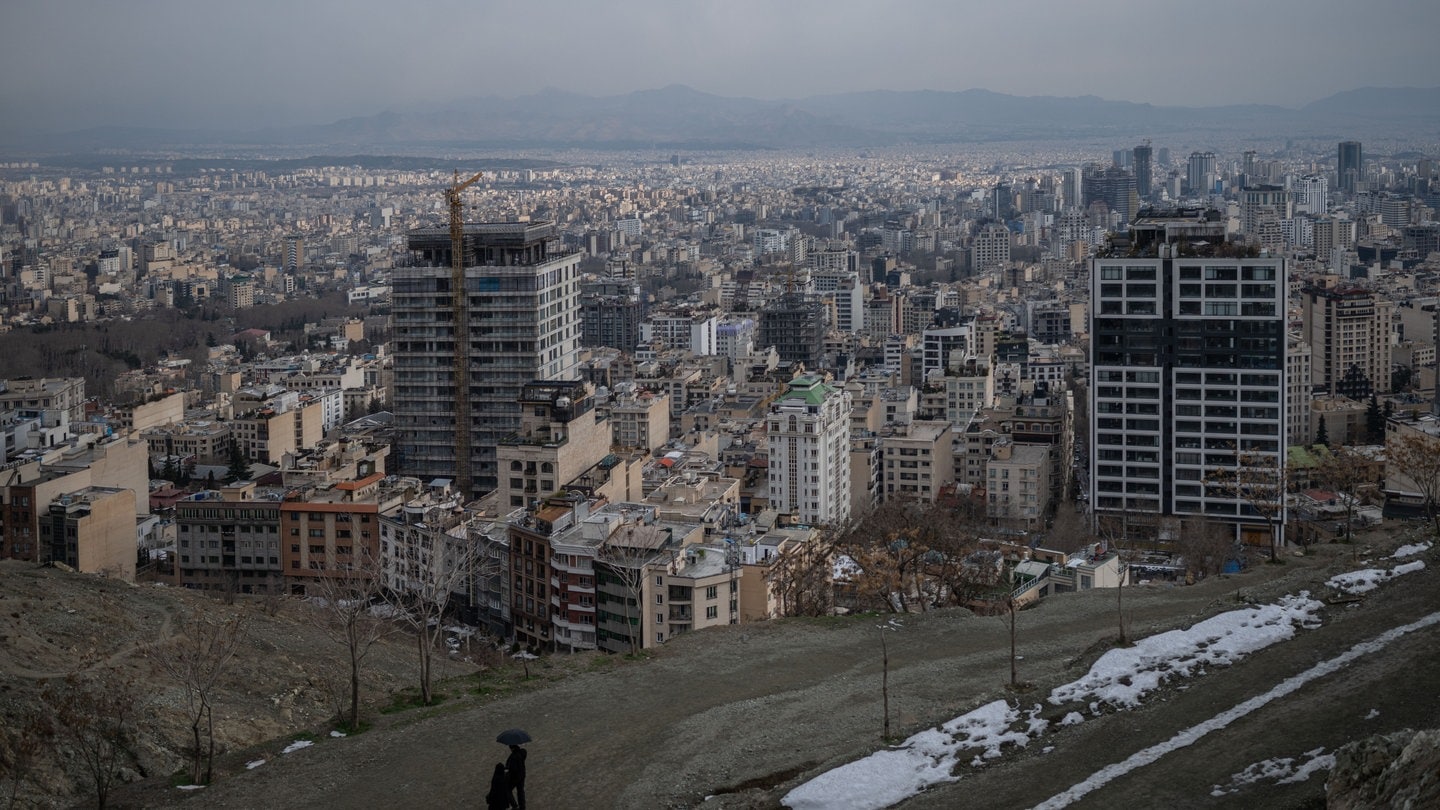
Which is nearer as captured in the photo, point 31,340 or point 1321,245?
point 31,340

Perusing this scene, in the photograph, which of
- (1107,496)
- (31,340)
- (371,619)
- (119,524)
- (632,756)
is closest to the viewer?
(632,756)

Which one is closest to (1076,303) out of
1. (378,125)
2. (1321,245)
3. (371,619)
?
(1321,245)

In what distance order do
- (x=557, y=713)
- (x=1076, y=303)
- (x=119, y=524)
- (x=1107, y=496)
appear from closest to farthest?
(x=557, y=713), (x=119, y=524), (x=1107, y=496), (x=1076, y=303)

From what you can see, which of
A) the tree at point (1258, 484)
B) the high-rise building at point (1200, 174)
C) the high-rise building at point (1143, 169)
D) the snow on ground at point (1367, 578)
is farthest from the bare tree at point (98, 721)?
the high-rise building at point (1200, 174)

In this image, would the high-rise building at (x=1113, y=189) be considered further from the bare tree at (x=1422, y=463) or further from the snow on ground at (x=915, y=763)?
the snow on ground at (x=915, y=763)

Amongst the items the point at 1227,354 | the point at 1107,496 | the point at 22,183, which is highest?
the point at 22,183

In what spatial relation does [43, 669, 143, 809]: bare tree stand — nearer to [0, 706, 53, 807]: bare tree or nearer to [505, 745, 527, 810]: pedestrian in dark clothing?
[0, 706, 53, 807]: bare tree

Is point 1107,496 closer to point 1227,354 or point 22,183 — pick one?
point 1227,354

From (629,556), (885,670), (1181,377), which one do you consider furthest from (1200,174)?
(885,670)

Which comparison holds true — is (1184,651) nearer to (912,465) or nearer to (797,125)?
(912,465)
